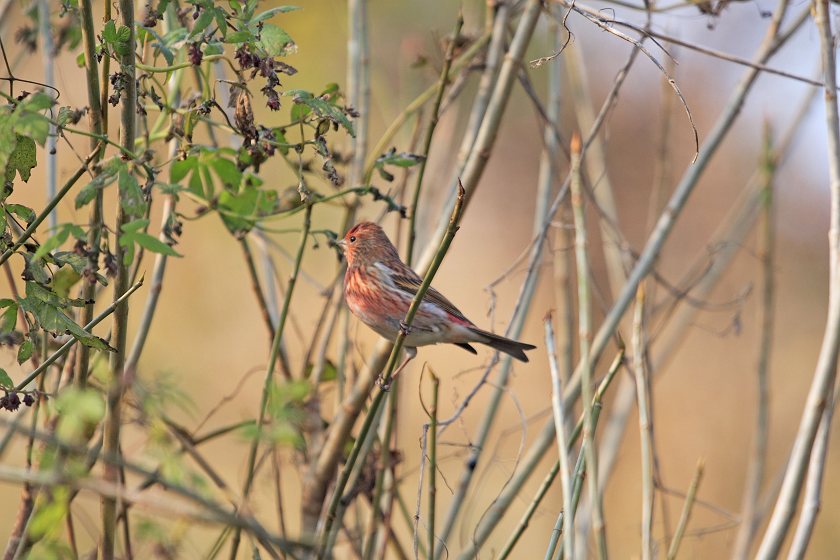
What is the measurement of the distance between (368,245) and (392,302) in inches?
22.0

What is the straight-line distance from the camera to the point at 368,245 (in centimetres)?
513

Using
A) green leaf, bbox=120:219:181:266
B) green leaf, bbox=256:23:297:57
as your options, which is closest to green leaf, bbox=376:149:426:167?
green leaf, bbox=256:23:297:57

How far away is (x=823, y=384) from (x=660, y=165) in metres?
2.01

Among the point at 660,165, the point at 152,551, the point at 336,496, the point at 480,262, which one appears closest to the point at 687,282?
the point at 660,165

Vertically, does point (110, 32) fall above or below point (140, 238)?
above

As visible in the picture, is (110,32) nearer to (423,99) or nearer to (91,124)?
(91,124)

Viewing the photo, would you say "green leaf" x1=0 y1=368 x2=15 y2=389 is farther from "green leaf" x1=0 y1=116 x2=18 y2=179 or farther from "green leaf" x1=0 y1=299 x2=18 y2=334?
"green leaf" x1=0 y1=116 x2=18 y2=179

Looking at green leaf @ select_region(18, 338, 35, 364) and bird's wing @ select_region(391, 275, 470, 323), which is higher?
bird's wing @ select_region(391, 275, 470, 323)

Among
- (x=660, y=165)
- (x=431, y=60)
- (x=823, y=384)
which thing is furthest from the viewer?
(x=431, y=60)

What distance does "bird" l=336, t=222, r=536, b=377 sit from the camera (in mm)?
4363

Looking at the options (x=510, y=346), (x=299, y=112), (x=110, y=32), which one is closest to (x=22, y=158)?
(x=110, y=32)

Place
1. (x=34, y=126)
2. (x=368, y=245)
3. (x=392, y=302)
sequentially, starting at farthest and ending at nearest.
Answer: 1. (x=368, y=245)
2. (x=392, y=302)
3. (x=34, y=126)

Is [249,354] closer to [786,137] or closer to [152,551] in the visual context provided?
[786,137]

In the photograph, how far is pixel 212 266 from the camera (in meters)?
10.7
